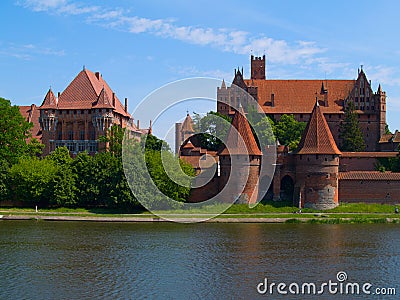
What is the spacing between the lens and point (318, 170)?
46.1 meters

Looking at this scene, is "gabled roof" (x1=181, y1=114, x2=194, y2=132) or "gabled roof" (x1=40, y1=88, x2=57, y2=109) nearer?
"gabled roof" (x1=40, y1=88, x2=57, y2=109)

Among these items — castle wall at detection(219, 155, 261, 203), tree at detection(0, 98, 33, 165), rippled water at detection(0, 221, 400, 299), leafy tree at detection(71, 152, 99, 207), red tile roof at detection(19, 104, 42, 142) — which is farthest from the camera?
red tile roof at detection(19, 104, 42, 142)

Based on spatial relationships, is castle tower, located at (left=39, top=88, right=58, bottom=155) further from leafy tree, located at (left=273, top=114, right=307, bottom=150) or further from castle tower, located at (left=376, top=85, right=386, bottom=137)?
castle tower, located at (left=376, top=85, right=386, bottom=137)

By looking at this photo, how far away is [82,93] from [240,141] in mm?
23165

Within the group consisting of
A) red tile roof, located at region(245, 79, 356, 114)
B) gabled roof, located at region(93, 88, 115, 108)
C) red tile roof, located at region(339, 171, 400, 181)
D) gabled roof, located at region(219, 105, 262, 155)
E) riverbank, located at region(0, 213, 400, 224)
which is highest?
red tile roof, located at region(245, 79, 356, 114)

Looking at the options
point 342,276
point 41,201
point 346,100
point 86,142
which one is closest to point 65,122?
point 86,142

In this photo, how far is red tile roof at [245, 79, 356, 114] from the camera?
6988 cm

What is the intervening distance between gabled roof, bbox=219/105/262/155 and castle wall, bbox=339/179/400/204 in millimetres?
6900

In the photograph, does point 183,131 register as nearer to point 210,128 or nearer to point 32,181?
point 210,128

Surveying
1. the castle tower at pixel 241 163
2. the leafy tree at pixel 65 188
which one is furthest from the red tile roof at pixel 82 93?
the castle tower at pixel 241 163

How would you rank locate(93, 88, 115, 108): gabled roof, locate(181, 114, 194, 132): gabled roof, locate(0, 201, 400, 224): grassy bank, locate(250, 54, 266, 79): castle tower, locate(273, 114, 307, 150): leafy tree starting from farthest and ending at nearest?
locate(250, 54, 266, 79): castle tower
locate(181, 114, 194, 132): gabled roof
locate(273, 114, 307, 150): leafy tree
locate(93, 88, 115, 108): gabled roof
locate(0, 201, 400, 224): grassy bank

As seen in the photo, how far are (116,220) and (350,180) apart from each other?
1757 cm

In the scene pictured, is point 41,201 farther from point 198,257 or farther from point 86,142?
point 198,257

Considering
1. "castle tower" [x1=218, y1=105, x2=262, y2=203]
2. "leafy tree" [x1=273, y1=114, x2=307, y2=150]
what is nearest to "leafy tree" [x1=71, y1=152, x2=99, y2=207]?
"castle tower" [x1=218, y1=105, x2=262, y2=203]
